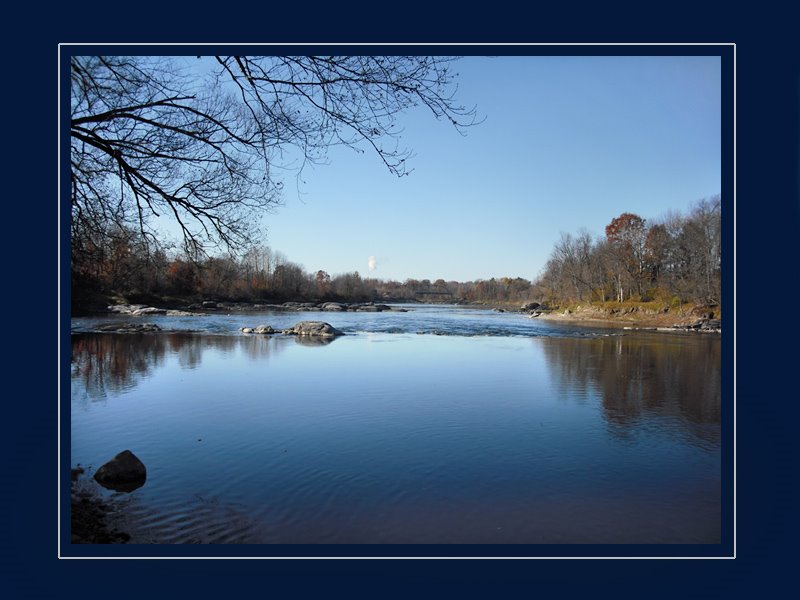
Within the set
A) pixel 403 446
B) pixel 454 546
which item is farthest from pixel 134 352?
pixel 454 546

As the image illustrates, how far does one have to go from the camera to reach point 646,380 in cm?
1038

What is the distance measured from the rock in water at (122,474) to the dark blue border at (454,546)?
0.89 metres

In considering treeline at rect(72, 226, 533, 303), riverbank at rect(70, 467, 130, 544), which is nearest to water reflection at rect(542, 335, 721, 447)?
treeline at rect(72, 226, 533, 303)

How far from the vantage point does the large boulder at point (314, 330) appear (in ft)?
57.7

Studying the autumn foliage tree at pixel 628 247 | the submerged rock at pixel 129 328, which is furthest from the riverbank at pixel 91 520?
the submerged rock at pixel 129 328

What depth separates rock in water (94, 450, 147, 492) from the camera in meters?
4.38

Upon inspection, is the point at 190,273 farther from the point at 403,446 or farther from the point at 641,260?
the point at 641,260

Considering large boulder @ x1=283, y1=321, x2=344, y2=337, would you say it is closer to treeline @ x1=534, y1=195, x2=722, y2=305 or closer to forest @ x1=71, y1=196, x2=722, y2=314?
forest @ x1=71, y1=196, x2=722, y2=314

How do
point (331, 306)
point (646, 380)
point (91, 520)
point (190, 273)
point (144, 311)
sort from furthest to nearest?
point (331, 306) → point (144, 311) → point (646, 380) → point (190, 273) → point (91, 520)

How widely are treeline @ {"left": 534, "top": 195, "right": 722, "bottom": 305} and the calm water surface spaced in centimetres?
222

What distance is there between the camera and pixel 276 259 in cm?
761

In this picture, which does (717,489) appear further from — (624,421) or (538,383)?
(538,383)

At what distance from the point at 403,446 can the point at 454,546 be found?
219cm
